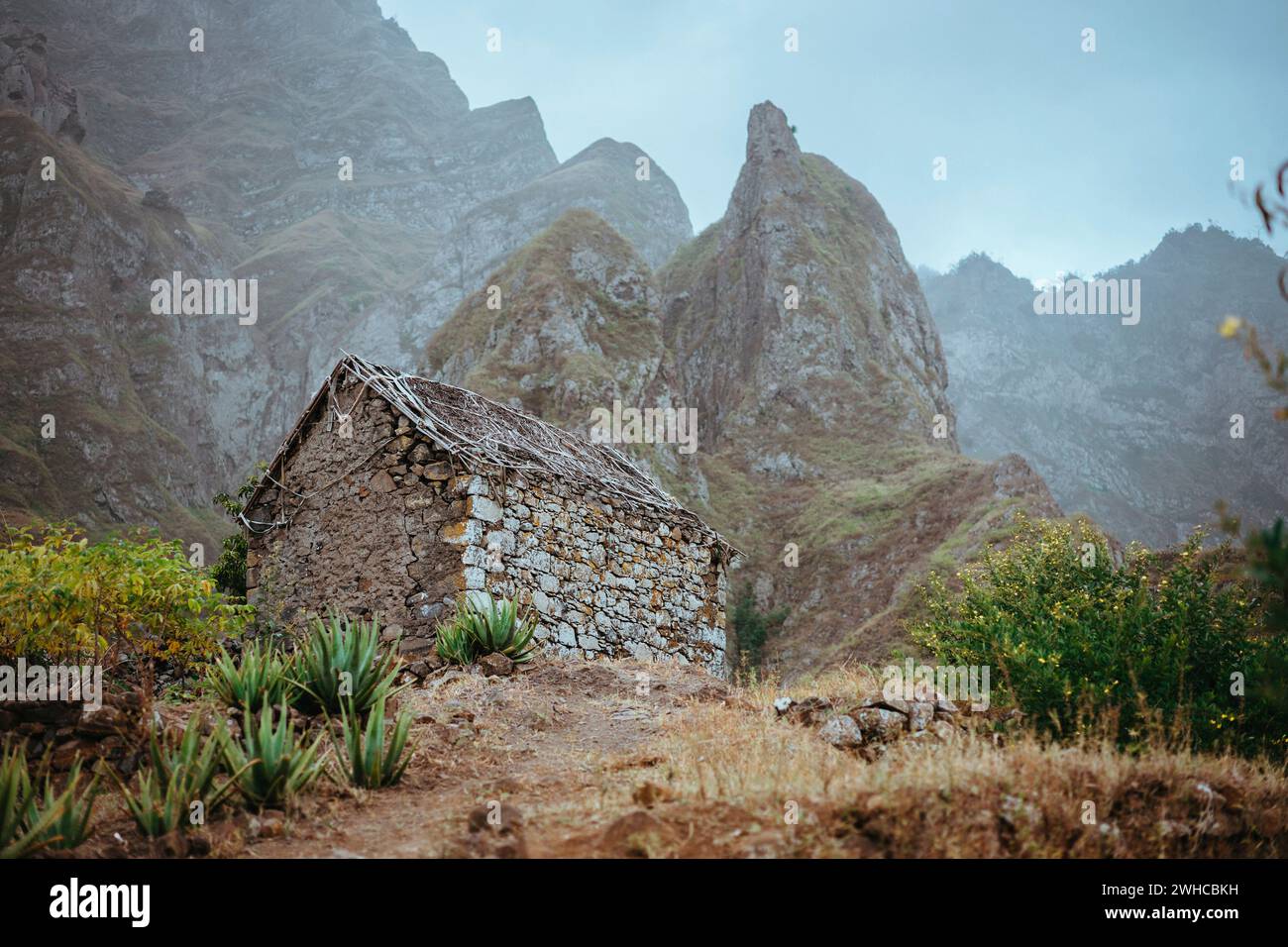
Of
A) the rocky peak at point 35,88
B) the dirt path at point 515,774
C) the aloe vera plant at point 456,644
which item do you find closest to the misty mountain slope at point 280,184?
the rocky peak at point 35,88

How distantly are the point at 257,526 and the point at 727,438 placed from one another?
141ft

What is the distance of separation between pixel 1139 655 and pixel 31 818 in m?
7.28

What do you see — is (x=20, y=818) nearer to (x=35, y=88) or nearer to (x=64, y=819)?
(x=64, y=819)

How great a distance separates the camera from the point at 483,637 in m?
9.08

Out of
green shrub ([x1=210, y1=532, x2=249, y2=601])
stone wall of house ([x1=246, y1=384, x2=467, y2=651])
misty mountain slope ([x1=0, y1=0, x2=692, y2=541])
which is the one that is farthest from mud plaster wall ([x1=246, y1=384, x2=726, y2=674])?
misty mountain slope ([x1=0, y1=0, x2=692, y2=541])

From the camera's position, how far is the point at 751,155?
68875mm

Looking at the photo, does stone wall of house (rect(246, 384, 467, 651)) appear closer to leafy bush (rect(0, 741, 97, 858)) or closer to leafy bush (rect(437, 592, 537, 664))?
leafy bush (rect(437, 592, 537, 664))

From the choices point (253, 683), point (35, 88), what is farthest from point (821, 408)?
point (35, 88)

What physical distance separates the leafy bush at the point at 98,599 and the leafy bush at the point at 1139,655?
7.53 metres

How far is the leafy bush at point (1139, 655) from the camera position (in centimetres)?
579

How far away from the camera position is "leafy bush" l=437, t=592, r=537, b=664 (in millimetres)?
9047

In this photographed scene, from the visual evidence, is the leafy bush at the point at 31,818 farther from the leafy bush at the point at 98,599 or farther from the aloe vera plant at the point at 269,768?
the leafy bush at the point at 98,599

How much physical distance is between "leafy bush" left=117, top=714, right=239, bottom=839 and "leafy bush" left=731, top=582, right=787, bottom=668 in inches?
1252
